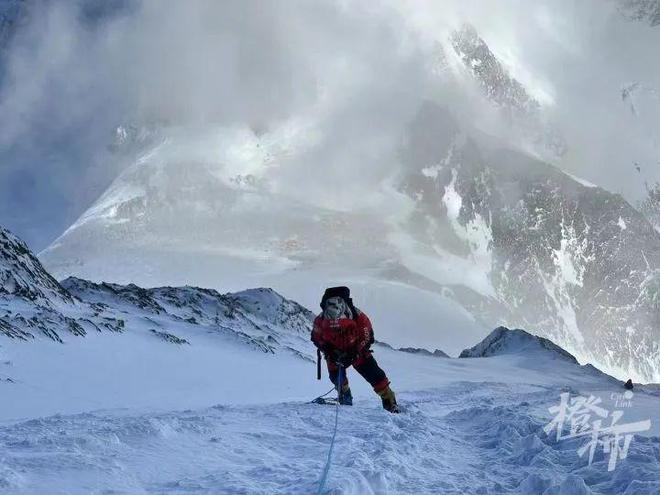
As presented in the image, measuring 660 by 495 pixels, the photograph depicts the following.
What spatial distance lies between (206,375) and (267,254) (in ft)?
509

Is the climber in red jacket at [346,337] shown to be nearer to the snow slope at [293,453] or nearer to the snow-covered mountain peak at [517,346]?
the snow slope at [293,453]

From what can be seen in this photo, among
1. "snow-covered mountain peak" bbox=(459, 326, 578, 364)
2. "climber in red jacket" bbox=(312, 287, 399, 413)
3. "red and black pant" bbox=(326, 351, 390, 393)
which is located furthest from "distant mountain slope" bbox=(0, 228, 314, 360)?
"snow-covered mountain peak" bbox=(459, 326, 578, 364)

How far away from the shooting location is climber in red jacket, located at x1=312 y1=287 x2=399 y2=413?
30.1ft

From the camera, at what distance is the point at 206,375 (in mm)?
18453

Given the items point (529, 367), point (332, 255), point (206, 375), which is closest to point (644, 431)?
point (206, 375)

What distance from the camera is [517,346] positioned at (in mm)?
62219

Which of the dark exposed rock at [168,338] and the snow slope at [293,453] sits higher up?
the snow slope at [293,453]

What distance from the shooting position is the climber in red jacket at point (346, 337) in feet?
30.1

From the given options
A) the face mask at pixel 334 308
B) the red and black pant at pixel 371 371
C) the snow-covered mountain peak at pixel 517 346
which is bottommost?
the red and black pant at pixel 371 371

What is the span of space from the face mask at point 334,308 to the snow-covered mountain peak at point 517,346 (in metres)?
53.1

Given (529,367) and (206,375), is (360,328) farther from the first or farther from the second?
(529,367)

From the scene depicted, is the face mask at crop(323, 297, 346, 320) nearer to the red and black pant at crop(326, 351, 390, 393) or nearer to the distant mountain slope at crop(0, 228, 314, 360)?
the red and black pant at crop(326, 351, 390, 393)

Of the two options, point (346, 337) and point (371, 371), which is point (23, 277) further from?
point (371, 371)

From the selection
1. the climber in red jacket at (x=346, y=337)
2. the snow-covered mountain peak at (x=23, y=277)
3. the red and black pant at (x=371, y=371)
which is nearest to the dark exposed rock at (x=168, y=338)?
the snow-covered mountain peak at (x=23, y=277)
